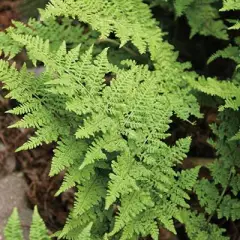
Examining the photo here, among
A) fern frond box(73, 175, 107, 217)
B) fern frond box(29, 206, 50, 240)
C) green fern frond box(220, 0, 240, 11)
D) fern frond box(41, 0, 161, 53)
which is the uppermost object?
green fern frond box(220, 0, 240, 11)

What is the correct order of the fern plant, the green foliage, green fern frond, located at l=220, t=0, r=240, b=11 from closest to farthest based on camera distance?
the green foliage → the fern plant → green fern frond, located at l=220, t=0, r=240, b=11

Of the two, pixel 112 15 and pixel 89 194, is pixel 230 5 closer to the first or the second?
pixel 112 15

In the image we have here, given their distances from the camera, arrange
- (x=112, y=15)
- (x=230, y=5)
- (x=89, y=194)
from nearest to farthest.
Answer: (x=89, y=194) → (x=230, y=5) → (x=112, y=15)

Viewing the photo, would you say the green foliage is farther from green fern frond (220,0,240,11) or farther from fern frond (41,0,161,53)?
green fern frond (220,0,240,11)

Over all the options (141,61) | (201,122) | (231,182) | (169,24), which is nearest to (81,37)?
(141,61)

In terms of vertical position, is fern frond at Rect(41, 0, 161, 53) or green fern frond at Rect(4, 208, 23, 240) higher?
fern frond at Rect(41, 0, 161, 53)

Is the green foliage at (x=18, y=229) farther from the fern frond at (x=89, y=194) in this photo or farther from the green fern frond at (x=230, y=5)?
the green fern frond at (x=230, y=5)

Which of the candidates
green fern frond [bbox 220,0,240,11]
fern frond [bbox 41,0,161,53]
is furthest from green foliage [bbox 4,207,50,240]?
green fern frond [bbox 220,0,240,11]

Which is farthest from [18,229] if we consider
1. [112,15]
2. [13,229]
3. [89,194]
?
[112,15]

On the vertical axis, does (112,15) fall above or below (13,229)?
above
